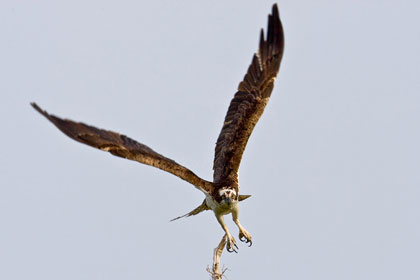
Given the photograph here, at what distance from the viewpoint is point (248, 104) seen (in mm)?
17078

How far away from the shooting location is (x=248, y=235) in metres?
15.2

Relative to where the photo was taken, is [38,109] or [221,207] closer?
[38,109]

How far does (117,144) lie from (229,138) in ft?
10.5

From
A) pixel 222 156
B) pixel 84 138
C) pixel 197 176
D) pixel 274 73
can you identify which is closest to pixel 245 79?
pixel 274 73

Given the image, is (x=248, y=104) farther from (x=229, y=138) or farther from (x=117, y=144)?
(x=117, y=144)

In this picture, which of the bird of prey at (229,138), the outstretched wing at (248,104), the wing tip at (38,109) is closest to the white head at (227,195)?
the bird of prey at (229,138)

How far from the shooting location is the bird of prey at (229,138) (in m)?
14.0

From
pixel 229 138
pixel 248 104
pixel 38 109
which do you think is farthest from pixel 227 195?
pixel 38 109

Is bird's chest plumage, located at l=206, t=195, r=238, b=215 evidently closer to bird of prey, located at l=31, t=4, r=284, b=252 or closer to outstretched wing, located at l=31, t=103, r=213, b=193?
bird of prey, located at l=31, t=4, r=284, b=252

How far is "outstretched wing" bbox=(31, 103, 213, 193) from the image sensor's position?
13727 millimetres

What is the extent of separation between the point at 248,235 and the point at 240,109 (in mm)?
2840

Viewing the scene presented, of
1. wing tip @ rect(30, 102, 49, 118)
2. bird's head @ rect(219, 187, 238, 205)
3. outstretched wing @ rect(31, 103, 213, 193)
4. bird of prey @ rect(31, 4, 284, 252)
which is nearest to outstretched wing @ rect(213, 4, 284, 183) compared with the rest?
bird of prey @ rect(31, 4, 284, 252)

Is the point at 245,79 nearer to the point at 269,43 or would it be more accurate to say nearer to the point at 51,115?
the point at 269,43

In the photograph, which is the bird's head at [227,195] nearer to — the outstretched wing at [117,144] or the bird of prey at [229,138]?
the bird of prey at [229,138]
